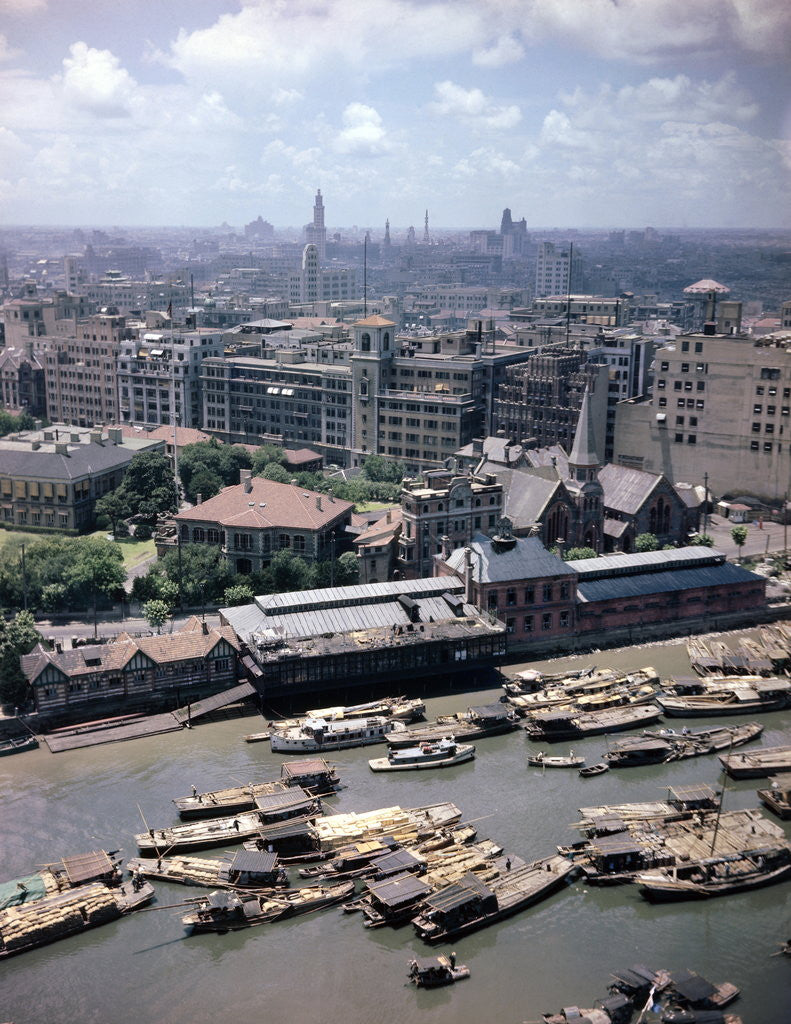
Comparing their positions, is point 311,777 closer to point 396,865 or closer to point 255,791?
point 255,791

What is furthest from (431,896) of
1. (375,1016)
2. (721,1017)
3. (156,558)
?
(156,558)

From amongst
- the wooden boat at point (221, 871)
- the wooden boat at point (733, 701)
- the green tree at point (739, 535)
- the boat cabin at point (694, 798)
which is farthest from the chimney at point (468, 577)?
the green tree at point (739, 535)

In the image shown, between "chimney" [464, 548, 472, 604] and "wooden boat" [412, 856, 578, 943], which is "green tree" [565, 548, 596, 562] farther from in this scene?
Answer: "wooden boat" [412, 856, 578, 943]

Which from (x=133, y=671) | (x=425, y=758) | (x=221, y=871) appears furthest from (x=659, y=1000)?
(x=133, y=671)

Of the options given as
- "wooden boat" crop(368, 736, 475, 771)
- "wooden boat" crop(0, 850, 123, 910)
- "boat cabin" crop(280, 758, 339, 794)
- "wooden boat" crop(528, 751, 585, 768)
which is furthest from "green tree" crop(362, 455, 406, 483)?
"wooden boat" crop(0, 850, 123, 910)

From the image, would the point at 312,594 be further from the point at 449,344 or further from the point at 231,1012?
the point at 449,344
